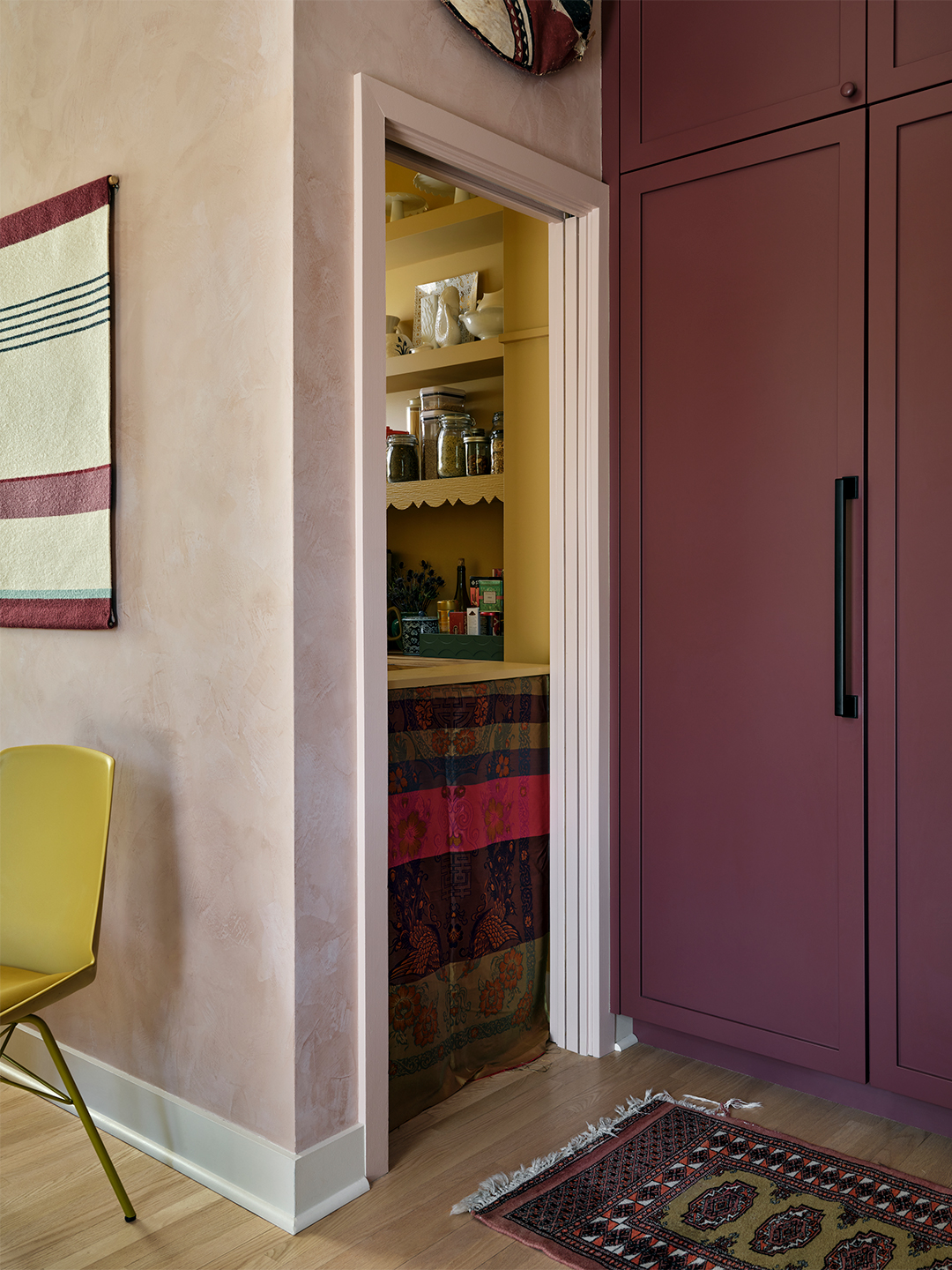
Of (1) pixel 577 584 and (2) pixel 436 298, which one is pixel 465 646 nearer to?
(1) pixel 577 584

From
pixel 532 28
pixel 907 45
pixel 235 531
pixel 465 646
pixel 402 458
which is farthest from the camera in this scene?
pixel 402 458

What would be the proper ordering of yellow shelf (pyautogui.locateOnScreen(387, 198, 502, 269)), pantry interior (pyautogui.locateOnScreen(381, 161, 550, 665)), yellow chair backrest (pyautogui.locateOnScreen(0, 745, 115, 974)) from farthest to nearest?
yellow shelf (pyautogui.locateOnScreen(387, 198, 502, 269)) → pantry interior (pyautogui.locateOnScreen(381, 161, 550, 665)) → yellow chair backrest (pyautogui.locateOnScreen(0, 745, 115, 974))

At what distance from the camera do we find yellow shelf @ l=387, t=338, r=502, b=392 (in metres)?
2.87

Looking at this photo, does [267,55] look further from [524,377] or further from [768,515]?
[768,515]

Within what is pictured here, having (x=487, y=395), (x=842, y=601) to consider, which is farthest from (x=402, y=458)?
(x=842, y=601)

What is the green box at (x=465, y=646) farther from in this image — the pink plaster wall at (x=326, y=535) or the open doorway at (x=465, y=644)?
the pink plaster wall at (x=326, y=535)

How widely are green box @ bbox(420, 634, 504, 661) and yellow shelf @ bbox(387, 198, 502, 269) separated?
116 centimetres

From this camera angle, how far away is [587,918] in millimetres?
2455

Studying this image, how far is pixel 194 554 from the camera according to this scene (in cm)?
197

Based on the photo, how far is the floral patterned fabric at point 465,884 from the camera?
2.20m

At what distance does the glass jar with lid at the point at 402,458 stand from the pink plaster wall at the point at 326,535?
1.35m

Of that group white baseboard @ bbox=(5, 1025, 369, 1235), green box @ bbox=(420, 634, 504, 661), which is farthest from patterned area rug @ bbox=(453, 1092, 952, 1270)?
green box @ bbox=(420, 634, 504, 661)

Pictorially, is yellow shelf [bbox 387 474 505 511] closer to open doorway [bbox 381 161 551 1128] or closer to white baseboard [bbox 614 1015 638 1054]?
open doorway [bbox 381 161 551 1128]

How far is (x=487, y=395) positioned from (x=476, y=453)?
12.3 inches
